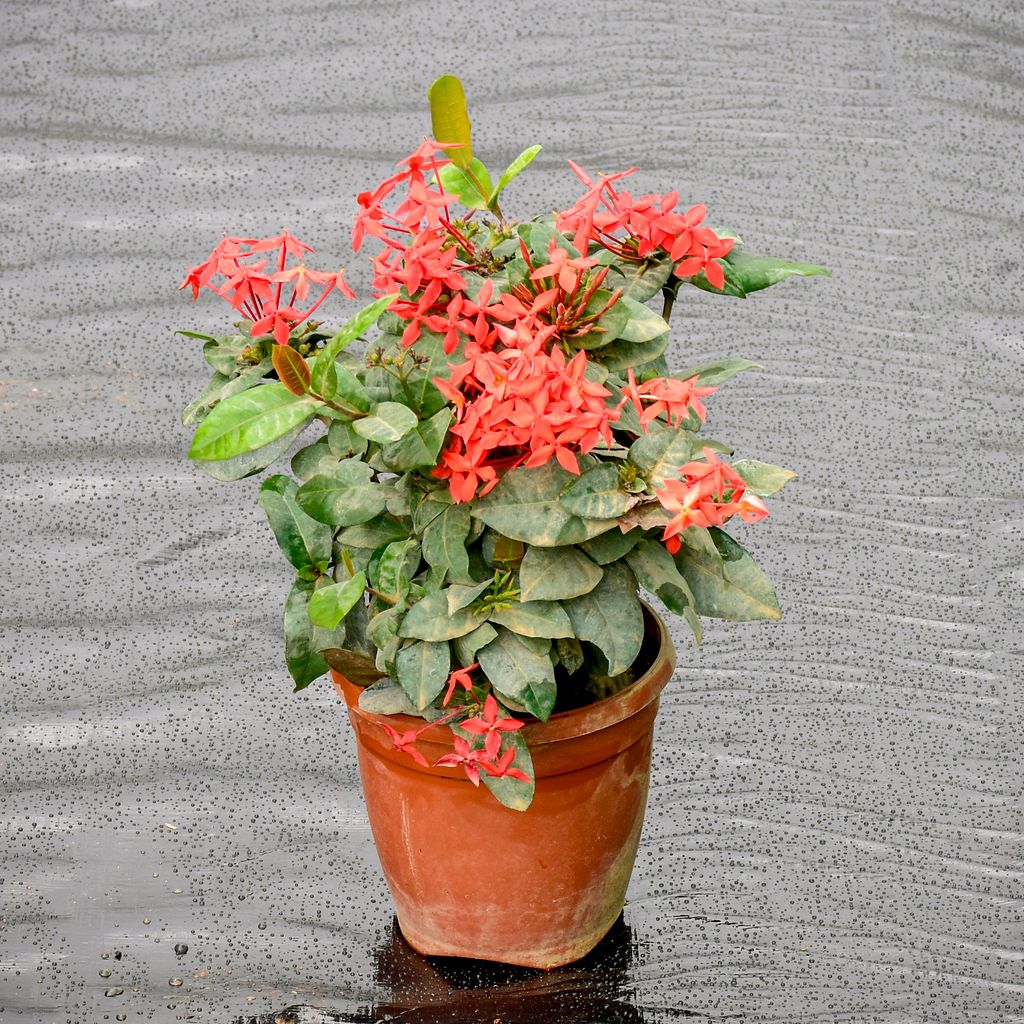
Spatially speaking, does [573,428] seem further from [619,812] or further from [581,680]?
[619,812]

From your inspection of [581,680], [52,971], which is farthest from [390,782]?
[52,971]

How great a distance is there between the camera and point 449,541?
1304 mm

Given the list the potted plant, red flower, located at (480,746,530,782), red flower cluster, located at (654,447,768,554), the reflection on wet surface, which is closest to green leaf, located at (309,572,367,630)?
the potted plant

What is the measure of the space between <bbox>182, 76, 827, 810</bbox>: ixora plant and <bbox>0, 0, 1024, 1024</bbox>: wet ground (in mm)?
465

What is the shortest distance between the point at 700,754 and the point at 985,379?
3.61 feet

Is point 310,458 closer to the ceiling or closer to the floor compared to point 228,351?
closer to the floor

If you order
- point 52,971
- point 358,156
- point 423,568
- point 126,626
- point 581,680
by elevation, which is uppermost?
point 358,156

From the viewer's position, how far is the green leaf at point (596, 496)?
1.23 meters

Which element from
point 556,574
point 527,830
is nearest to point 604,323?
point 556,574

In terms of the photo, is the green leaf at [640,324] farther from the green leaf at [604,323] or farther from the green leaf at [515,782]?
the green leaf at [515,782]

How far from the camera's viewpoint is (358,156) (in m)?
3.10

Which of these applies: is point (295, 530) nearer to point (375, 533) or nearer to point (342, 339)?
point (375, 533)

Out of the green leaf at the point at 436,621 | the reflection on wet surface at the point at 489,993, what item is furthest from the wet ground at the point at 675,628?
the green leaf at the point at 436,621

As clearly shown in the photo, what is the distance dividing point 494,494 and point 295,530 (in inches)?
9.8
